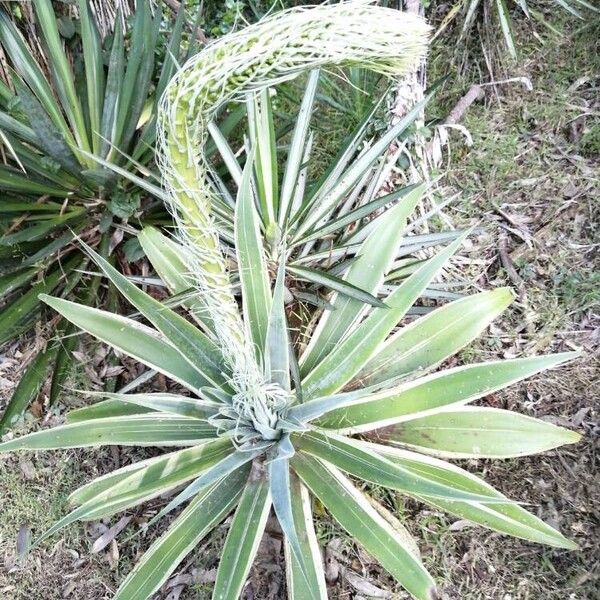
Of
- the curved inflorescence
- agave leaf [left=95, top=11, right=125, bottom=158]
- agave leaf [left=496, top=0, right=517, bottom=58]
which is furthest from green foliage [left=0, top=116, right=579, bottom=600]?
agave leaf [left=496, top=0, right=517, bottom=58]

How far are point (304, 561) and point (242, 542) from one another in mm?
184

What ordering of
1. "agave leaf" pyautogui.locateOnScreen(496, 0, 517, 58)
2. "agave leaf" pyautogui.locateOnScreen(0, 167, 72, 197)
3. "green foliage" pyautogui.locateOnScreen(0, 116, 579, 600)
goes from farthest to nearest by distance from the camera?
"agave leaf" pyautogui.locateOnScreen(496, 0, 517, 58) < "agave leaf" pyautogui.locateOnScreen(0, 167, 72, 197) < "green foliage" pyautogui.locateOnScreen(0, 116, 579, 600)

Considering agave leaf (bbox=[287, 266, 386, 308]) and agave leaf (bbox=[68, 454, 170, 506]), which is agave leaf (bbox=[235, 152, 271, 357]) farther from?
agave leaf (bbox=[68, 454, 170, 506])

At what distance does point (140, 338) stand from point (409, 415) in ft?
2.91

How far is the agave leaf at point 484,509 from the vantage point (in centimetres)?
174

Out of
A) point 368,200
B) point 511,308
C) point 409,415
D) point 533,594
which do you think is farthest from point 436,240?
point 533,594

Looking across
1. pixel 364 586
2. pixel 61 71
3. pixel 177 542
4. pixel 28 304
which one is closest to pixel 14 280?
pixel 28 304

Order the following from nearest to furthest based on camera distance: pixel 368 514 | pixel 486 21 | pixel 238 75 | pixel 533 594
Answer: pixel 238 75 → pixel 368 514 → pixel 533 594 → pixel 486 21

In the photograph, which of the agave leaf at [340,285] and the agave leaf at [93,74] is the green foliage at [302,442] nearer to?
the agave leaf at [340,285]

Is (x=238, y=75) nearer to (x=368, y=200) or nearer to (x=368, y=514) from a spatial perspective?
(x=368, y=514)

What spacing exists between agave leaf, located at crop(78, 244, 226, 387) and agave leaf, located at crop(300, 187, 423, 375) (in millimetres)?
310

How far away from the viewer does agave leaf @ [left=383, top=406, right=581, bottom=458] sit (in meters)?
1.81

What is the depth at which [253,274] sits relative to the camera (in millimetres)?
1797

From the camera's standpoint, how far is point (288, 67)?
3.06ft
